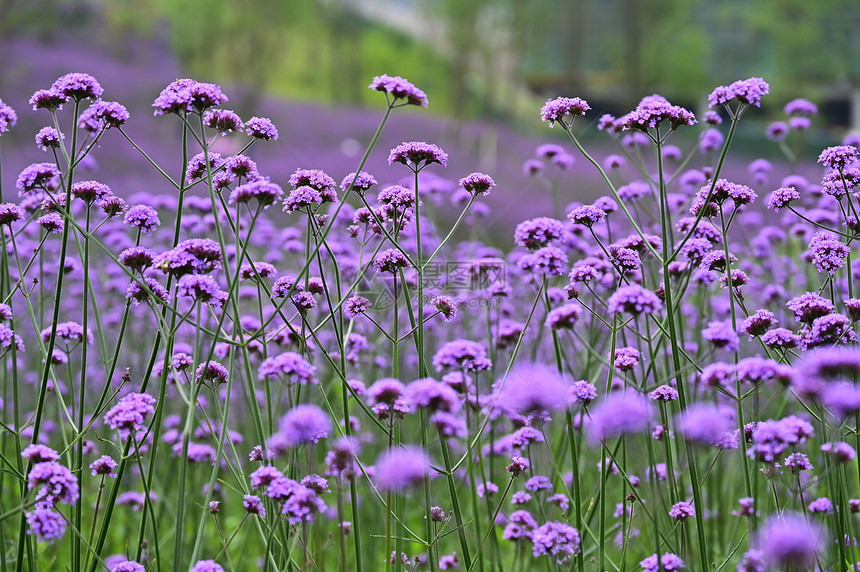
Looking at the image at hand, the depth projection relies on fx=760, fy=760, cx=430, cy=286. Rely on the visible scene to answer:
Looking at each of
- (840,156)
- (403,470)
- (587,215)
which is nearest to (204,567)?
A: (403,470)

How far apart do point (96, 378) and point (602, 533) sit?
4.39 metres

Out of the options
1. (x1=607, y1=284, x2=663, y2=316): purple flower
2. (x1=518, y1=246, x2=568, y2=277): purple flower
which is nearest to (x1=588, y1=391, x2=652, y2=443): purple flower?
(x1=607, y1=284, x2=663, y2=316): purple flower

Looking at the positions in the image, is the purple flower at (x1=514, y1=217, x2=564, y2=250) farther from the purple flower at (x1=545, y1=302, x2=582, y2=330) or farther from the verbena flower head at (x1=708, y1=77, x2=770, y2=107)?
the verbena flower head at (x1=708, y1=77, x2=770, y2=107)

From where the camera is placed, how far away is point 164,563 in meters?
3.19

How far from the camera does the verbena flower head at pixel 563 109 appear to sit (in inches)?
92.2

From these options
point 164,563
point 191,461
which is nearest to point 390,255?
point 191,461

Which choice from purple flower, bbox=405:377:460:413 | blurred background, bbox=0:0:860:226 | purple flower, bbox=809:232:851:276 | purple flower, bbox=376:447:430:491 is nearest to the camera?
purple flower, bbox=376:447:430:491

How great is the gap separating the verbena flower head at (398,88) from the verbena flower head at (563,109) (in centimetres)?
41

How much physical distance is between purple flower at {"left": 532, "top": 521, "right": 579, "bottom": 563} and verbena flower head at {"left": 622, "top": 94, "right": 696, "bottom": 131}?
1167mm

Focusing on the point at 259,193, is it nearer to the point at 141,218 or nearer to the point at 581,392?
the point at 141,218

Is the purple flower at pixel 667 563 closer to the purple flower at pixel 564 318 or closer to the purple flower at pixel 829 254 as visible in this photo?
the purple flower at pixel 564 318

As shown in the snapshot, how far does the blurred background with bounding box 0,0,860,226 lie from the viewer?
1672 cm

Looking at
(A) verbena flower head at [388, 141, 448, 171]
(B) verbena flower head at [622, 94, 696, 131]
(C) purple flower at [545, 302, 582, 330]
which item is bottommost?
(C) purple flower at [545, 302, 582, 330]

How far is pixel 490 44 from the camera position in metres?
20.5
